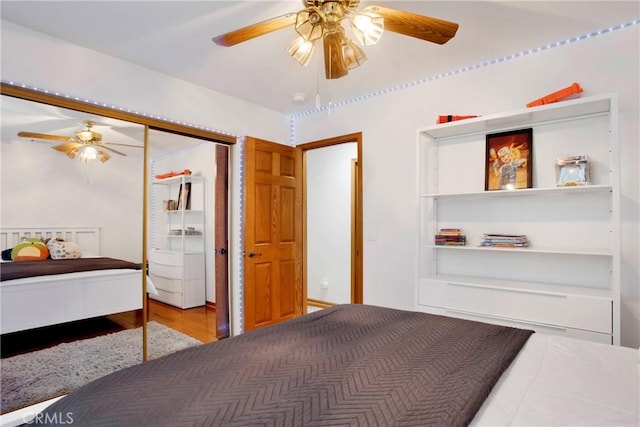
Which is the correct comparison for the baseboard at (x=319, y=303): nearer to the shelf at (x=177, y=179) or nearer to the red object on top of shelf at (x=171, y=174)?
the shelf at (x=177, y=179)

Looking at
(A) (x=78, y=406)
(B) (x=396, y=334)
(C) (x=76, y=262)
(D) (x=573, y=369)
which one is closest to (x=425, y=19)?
(B) (x=396, y=334)

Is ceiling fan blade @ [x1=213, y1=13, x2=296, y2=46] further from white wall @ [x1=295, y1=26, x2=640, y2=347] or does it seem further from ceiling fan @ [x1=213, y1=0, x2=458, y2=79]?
white wall @ [x1=295, y1=26, x2=640, y2=347]

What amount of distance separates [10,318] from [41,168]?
1.05 meters

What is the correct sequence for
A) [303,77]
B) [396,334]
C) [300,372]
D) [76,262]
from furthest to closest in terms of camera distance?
[303,77] → [76,262] → [396,334] → [300,372]

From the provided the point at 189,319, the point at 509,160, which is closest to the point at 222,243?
the point at 189,319

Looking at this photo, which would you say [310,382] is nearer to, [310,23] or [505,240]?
[310,23]

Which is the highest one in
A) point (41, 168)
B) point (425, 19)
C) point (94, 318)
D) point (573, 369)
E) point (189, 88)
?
point (189, 88)

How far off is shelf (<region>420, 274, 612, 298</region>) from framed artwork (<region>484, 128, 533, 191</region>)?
683 millimetres

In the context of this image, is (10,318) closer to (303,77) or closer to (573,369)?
(303,77)

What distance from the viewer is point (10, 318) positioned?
2373 mm

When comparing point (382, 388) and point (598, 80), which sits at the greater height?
point (598, 80)

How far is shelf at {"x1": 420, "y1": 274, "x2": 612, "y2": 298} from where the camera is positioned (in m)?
2.13

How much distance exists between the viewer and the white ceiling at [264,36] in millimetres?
1997

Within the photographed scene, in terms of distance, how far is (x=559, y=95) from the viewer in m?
2.24
